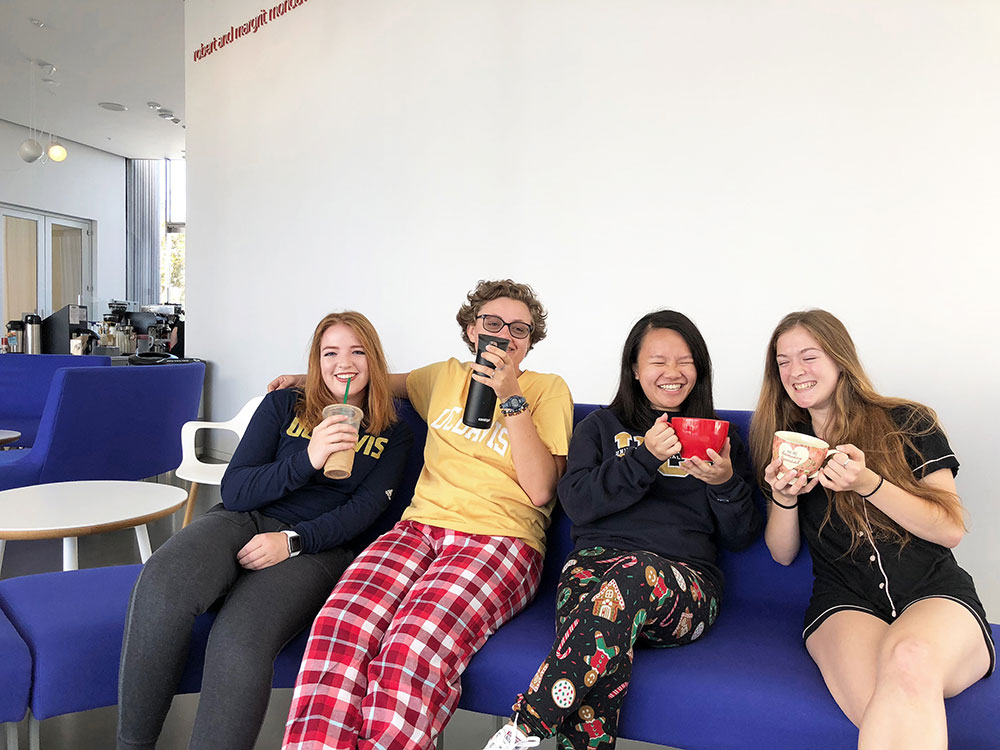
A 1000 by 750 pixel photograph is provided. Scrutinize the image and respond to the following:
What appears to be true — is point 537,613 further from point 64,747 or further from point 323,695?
point 64,747

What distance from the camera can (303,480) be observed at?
1808 millimetres

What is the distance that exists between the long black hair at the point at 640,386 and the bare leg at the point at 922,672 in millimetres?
641

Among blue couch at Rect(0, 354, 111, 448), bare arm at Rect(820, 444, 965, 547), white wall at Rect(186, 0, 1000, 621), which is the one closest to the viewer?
bare arm at Rect(820, 444, 965, 547)

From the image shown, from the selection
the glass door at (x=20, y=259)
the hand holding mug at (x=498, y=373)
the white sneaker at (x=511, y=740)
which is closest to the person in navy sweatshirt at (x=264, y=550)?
the hand holding mug at (x=498, y=373)

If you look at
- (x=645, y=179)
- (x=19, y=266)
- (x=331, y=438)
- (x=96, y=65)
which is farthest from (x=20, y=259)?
(x=331, y=438)

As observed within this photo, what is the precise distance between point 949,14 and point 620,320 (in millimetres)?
1627

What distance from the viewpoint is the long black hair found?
187 cm

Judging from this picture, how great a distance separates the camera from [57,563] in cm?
323

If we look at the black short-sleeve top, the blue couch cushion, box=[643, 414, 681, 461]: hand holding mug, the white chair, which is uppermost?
box=[643, 414, 681, 461]: hand holding mug

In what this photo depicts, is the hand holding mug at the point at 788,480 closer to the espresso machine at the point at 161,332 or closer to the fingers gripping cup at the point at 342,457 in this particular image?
the fingers gripping cup at the point at 342,457

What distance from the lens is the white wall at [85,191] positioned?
10000 millimetres

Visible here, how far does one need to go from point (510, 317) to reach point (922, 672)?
3.86 feet

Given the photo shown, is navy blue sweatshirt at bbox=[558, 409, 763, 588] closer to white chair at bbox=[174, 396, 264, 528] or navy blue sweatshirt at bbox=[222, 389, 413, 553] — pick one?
navy blue sweatshirt at bbox=[222, 389, 413, 553]

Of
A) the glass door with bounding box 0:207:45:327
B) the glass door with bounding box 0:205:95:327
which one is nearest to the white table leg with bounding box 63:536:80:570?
the glass door with bounding box 0:205:95:327
